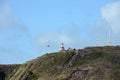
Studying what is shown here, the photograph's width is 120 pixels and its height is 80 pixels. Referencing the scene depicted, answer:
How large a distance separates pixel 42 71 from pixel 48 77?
5544mm

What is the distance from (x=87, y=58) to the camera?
11369 centimetres

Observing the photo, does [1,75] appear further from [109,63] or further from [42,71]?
[109,63]

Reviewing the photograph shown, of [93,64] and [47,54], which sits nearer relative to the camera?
[93,64]

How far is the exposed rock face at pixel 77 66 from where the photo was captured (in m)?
106

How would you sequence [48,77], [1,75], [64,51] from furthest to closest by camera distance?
[1,75] < [64,51] < [48,77]

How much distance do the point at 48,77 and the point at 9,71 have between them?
1252 inches

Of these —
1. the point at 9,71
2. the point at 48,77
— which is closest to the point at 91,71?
the point at 48,77

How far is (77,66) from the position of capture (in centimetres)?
11131

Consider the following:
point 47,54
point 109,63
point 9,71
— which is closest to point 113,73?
point 109,63

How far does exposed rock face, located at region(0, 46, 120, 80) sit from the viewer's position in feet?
347

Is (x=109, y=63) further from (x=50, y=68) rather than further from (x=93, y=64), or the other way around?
(x=50, y=68)

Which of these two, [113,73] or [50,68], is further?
[50,68]

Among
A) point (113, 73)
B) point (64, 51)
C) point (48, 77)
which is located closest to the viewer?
point (113, 73)

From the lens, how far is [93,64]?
10925cm
